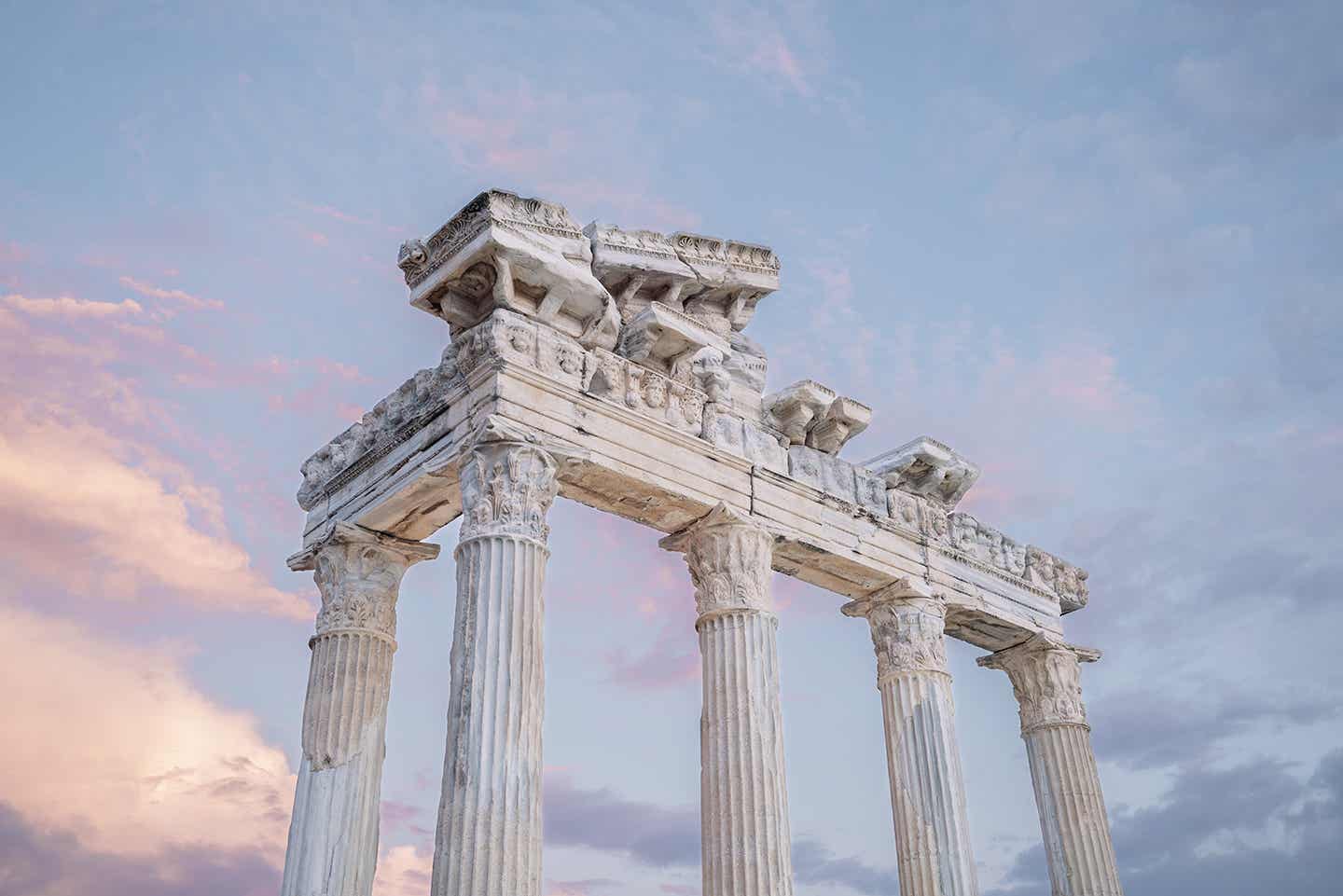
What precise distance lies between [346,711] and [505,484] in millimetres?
4768

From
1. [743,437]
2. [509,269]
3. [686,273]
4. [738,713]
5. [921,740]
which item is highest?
[686,273]

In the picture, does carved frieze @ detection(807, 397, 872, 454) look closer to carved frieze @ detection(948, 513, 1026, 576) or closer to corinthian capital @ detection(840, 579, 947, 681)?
corinthian capital @ detection(840, 579, 947, 681)

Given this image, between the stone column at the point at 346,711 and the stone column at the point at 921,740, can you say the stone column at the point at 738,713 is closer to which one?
the stone column at the point at 921,740

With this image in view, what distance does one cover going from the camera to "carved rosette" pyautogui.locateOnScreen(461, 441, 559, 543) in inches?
643

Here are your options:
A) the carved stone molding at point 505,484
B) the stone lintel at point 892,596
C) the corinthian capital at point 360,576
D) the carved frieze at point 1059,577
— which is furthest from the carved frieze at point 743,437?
the carved frieze at point 1059,577

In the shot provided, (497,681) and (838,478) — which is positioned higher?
(838,478)

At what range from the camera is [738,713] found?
59.5 ft

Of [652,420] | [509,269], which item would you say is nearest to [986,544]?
[652,420]

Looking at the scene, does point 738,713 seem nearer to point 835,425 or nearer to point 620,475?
point 620,475

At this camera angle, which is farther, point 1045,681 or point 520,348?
point 1045,681

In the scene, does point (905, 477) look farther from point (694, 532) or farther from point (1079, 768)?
point (1079, 768)

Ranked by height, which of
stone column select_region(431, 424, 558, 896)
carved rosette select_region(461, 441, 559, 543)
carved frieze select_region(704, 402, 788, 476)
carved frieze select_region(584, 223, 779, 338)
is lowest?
stone column select_region(431, 424, 558, 896)

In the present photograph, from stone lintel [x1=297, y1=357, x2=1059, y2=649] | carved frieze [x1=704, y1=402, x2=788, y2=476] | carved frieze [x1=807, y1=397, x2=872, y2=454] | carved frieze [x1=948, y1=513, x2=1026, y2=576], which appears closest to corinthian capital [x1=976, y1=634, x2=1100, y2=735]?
carved frieze [x1=948, y1=513, x2=1026, y2=576]

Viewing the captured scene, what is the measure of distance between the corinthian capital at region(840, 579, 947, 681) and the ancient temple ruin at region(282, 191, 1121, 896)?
1.6 inches
